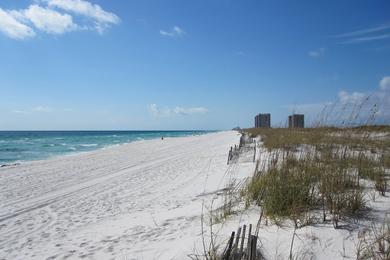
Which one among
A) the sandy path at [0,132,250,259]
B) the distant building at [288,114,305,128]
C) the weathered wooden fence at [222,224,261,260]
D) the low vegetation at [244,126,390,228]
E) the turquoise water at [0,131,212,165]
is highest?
the distant building at [288,114,305,128]

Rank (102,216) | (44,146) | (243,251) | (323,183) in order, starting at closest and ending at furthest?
(243,251) < (323,183) < (102,216) < (44,146)

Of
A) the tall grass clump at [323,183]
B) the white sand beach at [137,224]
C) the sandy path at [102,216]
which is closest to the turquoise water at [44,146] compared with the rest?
the sandy path at [102,216]

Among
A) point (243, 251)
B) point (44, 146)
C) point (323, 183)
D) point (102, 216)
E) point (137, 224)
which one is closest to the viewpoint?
point (243, 251)

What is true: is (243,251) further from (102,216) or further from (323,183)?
(102,216)

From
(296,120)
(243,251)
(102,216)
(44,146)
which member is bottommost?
(44,146)

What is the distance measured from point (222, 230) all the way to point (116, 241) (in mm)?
1393

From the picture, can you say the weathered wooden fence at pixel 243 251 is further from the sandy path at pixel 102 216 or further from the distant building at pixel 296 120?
the distant building at pixel 296 120

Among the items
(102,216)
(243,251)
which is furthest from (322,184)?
(102,216)

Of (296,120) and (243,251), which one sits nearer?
(243,251)

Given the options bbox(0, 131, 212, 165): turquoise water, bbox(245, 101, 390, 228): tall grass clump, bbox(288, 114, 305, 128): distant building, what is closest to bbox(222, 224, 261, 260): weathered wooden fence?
bbox(245, 101, 390, 228): tall grass clump

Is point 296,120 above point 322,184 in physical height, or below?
above

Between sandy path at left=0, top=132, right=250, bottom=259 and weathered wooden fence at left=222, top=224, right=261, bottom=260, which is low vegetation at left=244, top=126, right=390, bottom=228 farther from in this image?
sandy path at left=0, top=132, right=250, bottom=259

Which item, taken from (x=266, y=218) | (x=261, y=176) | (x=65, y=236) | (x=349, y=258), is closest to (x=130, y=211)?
(x=65, y=236)

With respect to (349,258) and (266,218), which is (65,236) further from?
(349,258)
